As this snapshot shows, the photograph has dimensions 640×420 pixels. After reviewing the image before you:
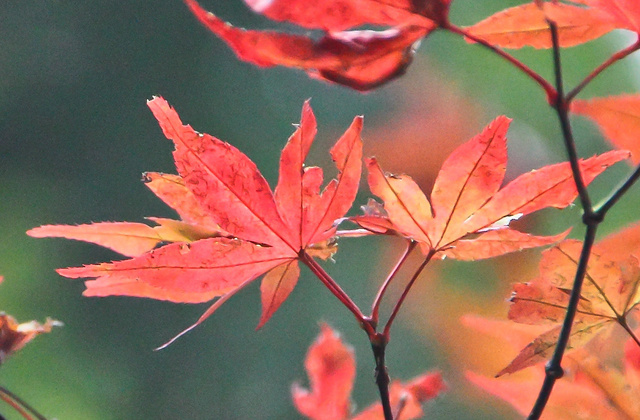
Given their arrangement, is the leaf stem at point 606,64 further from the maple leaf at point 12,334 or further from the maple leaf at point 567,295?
the maple leaf at point 12,334

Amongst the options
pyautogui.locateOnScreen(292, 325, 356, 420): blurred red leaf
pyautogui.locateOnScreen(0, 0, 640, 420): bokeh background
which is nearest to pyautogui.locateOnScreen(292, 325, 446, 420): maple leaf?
pyautogui.locateOnScreen(292, 325, 356, 420): blurred red leaf

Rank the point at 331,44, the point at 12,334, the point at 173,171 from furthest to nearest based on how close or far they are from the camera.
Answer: the point at 173,171 → the point at 12,334 → the point at 331,44

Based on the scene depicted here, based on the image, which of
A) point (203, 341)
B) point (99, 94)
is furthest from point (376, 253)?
point (99, 94)

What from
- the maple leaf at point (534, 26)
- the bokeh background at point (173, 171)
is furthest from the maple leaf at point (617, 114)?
the bokeh background at point (173, 171)

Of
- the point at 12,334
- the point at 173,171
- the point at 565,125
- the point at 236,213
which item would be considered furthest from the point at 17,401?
the point at 173,171

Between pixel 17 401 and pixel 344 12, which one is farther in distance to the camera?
pixel 17 401

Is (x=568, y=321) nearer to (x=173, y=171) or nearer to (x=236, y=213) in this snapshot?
(x=236, y=213)

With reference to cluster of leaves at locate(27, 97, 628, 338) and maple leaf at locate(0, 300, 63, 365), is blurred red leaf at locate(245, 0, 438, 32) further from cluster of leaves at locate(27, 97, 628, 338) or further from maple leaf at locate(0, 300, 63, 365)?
maple leaf at locate(0, 300, 63, 365)
